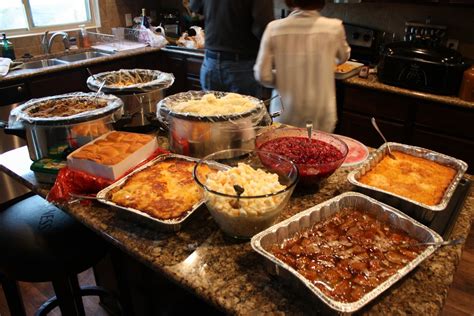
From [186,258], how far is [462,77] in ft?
7.80

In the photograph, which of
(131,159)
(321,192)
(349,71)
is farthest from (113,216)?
(349,71)

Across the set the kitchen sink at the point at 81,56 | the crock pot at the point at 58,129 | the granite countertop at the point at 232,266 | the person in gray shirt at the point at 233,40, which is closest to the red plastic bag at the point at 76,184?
the granite countertop at the point at 232,266

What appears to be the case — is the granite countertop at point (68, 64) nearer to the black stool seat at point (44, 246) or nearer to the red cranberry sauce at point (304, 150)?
the black stool seat at point (44, 246)

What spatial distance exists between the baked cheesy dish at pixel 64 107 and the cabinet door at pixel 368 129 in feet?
6.74

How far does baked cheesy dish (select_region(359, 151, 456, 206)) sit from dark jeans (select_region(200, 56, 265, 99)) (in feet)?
5.30

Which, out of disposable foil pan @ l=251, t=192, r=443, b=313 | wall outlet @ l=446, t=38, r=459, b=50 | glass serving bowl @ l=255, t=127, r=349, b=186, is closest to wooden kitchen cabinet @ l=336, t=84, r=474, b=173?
wall outlet @ l=446, t=38, r=459, b=50

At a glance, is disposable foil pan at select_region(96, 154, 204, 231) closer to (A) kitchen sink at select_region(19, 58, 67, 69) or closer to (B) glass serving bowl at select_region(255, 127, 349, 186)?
(B) glass serving bowl at select_region(255, 127, 349, 186)

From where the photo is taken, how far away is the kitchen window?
3.49 metres

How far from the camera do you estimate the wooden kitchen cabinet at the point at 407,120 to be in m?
2.64

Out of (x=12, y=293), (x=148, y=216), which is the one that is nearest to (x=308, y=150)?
(x=148, y=216)

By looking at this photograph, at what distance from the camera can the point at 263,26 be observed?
8.38 ft

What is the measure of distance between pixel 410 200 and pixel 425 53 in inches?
77.5

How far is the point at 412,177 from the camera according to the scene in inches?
50.2

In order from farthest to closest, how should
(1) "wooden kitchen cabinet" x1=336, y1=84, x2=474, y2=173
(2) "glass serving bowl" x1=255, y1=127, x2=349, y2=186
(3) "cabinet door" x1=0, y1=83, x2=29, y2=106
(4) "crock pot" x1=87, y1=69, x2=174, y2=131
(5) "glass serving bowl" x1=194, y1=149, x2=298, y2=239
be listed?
(3) "cabinet door" x1=0, y1=83, x2=29, y2=106, (1) "wooden kitchen cabinet" x1=336, y1=84, x2=474, y2=173, (4) "crock pot" x1=87, y1=69, x2=174, y2=131, (2) "glass serving bowl" x1=255, y1=127, x2=349, y2=186, (5) "glass serving bowl" x1=194, y1=149, x2=298, y2=239
